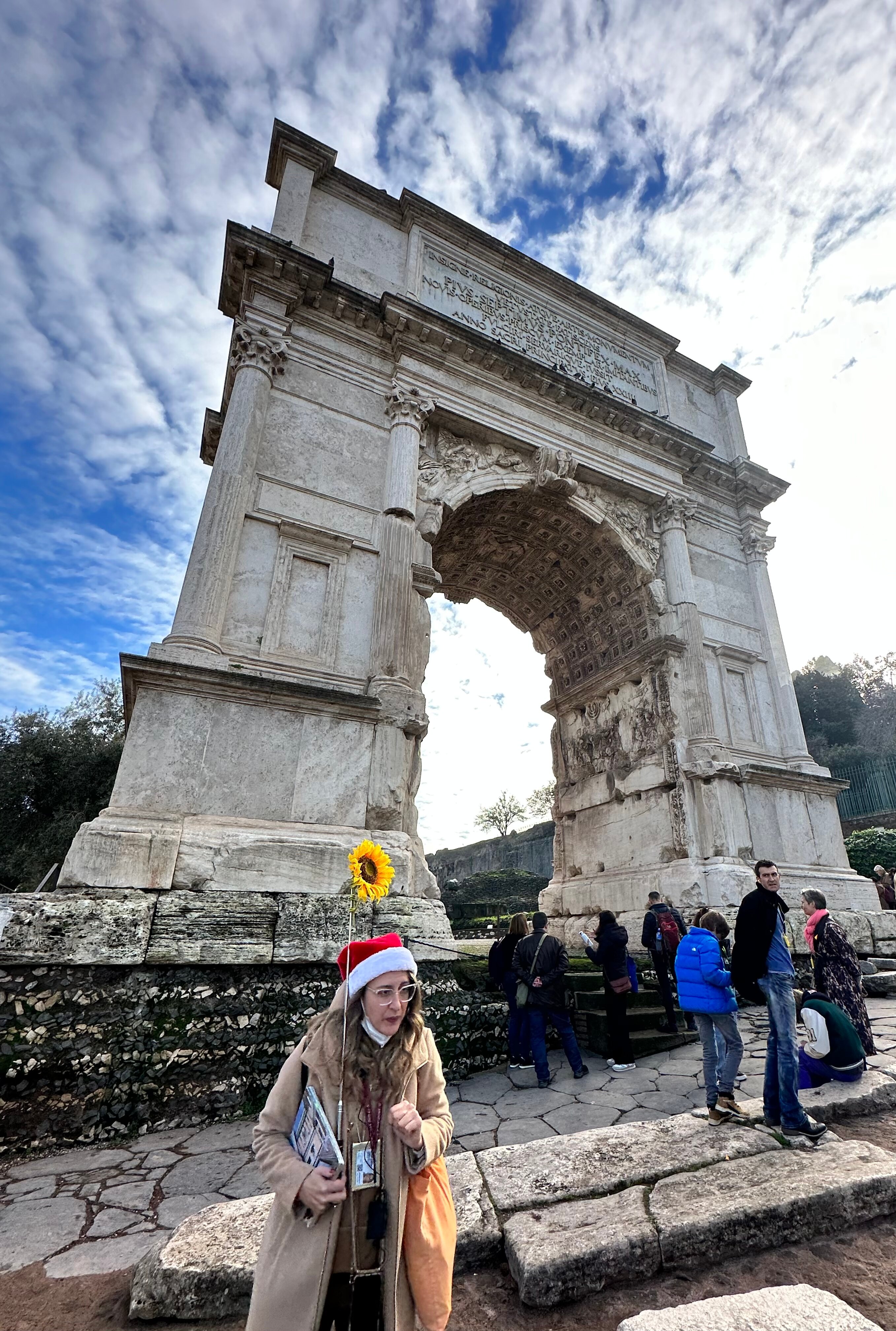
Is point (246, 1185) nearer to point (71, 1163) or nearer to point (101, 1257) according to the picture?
point (101, 1257)

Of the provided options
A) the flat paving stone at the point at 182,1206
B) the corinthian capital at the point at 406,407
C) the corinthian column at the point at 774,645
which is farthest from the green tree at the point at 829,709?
the flat paving stone at the point at 182,1206

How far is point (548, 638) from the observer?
1248 centimetres

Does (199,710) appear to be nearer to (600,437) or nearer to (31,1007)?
(31,1007)

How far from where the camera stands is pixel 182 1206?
10.4 ft

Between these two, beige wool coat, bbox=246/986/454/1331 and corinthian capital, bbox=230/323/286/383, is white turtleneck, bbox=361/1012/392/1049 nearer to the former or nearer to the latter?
beige wool coat, bbox=246/986/454/1331

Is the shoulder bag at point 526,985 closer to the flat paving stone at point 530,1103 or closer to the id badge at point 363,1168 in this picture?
the flat paving stone at point 530,1103

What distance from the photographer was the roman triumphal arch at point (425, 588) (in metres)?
5.71

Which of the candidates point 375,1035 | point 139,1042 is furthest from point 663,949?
point 375,1035

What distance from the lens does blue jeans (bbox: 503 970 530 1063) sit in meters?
5.34

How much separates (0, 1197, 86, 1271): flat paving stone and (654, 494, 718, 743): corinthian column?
8.53 meters

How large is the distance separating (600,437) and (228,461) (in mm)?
6564

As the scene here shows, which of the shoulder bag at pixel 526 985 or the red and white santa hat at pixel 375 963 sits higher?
the red and white santa hat at pixel 375 963

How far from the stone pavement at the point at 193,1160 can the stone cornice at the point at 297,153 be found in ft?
39.3

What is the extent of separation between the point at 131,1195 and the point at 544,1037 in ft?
10.1
